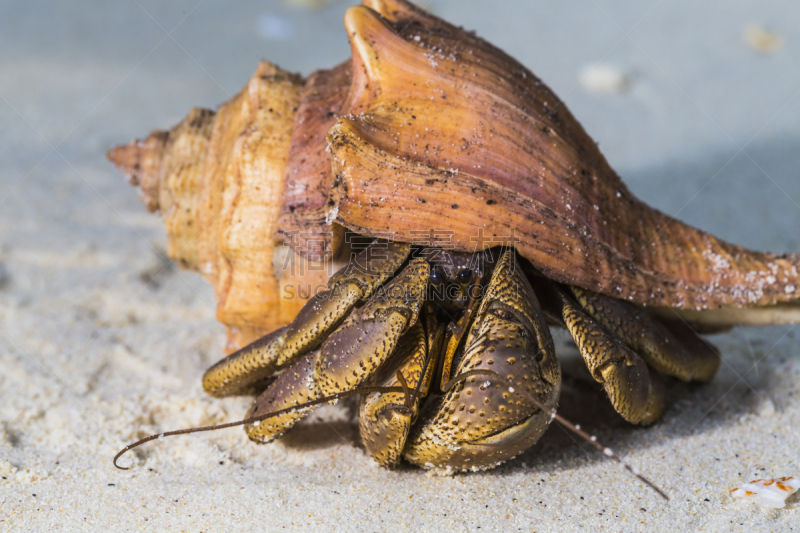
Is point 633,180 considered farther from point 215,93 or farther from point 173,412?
point 215,93

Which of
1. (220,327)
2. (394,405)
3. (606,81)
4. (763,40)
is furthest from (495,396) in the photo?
(763,40)

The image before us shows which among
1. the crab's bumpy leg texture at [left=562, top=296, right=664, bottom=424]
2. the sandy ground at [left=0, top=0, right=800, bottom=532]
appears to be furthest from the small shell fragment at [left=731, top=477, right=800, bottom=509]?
the crab's bumpy leg texture at [left=562, top=296, right=664, bottom=424]

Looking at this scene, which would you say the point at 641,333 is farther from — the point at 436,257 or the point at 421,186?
the point at 421,186

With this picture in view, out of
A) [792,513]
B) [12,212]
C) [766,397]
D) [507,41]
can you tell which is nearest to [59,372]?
[12,212]

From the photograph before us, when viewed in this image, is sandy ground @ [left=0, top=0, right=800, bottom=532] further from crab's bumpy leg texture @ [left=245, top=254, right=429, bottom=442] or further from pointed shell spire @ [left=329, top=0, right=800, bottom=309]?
pointed shell spire @ [left=329, top=0, right=800, bottom=309]

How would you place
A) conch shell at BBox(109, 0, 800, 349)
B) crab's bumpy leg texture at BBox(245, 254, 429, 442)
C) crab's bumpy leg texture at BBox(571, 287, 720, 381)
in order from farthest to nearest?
→ crab's bumpy leg texture at BBox(571, 287, 720, 381) → conch shell at BBox(109, 0, 800, 349) → crab's bumpy leg texture at BBox(245, 254, 429, 442)

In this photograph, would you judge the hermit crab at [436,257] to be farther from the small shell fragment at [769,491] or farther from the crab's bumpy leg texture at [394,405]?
the small shell fragment at [769,491]
